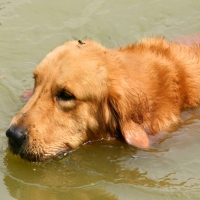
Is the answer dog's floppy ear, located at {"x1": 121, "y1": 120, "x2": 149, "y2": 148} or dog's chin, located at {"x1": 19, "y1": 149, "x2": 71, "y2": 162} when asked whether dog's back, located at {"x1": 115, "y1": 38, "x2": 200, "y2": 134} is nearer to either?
dog's floppy ear, located at {"x1": 121, "y1": 120, "x2": 149, "y2": 148}

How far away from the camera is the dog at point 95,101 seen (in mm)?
5188

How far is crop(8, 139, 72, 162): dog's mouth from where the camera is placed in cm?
504

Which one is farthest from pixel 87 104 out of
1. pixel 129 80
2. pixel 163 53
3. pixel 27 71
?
pixel 27 71

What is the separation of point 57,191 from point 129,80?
1.62 meters

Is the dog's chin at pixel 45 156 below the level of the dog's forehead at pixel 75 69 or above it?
below

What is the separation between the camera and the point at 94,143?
568 centimetres

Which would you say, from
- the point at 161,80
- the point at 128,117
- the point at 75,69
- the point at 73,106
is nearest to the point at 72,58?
the point at 75,69

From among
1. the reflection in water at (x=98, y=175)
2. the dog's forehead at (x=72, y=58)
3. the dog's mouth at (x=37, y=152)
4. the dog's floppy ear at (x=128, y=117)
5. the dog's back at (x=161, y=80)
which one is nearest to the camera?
the reflection in water at (x=98, y=175)

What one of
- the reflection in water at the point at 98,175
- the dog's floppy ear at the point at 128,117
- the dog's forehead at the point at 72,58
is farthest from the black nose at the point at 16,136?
the dog's floppy ear at the point at 128,117

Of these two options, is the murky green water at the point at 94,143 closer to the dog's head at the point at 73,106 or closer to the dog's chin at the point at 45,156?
the dog's chin at the point at 45,156

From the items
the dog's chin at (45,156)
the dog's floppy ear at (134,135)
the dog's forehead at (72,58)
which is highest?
the dog's forehead at (72,58)

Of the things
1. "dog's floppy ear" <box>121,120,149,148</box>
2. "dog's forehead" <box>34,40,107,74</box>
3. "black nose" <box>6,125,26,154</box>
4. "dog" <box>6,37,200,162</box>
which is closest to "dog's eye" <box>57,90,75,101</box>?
"dog" <box>6,37,200,162</box>

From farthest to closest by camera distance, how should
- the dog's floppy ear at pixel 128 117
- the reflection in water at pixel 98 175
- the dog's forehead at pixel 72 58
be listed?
1. the dog's floppy ear at pixel 128 117
2. the dog's forehead at pixel 72 58
3. the reflection in water at pixel 98 175

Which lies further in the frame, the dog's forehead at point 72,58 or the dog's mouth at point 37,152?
the dog's forehead at point 72,58
